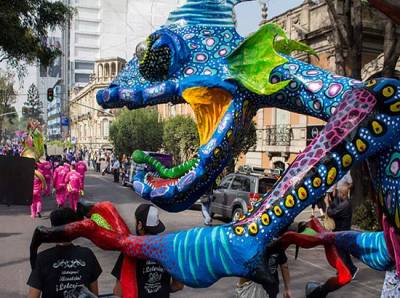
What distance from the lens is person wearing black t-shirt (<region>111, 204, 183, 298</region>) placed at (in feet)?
9.77

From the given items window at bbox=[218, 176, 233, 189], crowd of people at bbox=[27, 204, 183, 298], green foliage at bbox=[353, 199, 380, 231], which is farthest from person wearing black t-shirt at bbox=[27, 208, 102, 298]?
window at bbox=[218, 176, 233, 189]

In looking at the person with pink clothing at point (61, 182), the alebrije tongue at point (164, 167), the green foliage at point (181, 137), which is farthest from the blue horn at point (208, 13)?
the green foliage at point (181, 137)

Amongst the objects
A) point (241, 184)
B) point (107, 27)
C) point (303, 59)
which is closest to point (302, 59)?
point (303, 59)

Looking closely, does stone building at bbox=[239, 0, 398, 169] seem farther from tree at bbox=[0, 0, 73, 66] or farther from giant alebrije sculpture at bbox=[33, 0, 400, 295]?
giant alebrije sculpture at bbox=[33, 0, 400, 295]

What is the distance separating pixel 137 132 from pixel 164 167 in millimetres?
29347

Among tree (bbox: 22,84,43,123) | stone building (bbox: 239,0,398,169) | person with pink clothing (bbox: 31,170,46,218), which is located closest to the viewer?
person with pink clothing (bbox: 31,170,46,218)

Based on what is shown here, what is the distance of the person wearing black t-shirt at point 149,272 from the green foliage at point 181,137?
18068 mm

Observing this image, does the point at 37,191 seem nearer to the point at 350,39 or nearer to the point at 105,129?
the point at 350,39

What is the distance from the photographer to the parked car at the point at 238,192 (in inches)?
484

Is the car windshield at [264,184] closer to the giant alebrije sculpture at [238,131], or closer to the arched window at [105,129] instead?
the giant alebrije sculpture at [238,131]

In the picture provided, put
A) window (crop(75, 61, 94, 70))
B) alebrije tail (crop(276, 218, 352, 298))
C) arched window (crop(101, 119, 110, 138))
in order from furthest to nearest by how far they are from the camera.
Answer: window (crop(75, 61, 94, 70))
arched window (crop(101, 119, 110, 138))
alebrije tail (crop(276, 218, 352, 298))

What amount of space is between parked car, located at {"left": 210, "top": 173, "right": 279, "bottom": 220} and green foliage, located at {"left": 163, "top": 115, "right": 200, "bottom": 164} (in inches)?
309

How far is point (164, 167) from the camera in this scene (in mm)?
2582

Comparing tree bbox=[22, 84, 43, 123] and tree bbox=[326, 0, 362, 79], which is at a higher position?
tree bbox=[22, 84, 43, 123]
